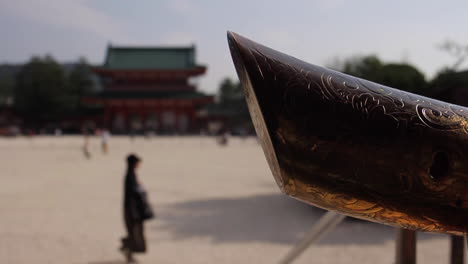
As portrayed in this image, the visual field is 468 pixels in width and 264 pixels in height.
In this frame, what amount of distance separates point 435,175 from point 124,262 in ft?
11.6

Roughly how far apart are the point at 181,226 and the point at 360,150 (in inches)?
173

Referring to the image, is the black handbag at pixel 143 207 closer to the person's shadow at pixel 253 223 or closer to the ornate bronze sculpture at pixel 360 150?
the person's shadow at pixel 253 223

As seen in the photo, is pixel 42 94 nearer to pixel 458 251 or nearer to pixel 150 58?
pixel 150 58

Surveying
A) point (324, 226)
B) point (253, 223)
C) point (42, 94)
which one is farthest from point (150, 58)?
point (324, 226)

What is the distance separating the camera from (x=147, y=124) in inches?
1113

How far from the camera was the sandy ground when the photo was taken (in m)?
3.77

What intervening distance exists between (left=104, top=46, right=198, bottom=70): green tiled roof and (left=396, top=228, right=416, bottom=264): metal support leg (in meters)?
29.2

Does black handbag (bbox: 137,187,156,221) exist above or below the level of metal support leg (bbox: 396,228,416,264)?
below

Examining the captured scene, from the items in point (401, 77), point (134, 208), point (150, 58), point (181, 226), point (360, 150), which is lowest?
point (181, 226)

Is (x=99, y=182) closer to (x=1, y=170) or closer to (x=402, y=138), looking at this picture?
(x=1, y=170)

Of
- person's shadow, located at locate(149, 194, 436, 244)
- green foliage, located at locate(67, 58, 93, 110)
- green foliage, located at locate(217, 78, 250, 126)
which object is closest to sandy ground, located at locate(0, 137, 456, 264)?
person's shadow, located at locate(149, 194, 436, 244)

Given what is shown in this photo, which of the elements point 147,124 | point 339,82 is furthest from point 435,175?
point 147,124

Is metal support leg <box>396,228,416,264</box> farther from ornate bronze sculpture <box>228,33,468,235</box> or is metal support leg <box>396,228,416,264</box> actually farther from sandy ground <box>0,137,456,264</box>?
sandy ground <box>0,137,456,264</box>

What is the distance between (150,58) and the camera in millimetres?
31297
